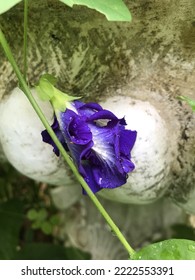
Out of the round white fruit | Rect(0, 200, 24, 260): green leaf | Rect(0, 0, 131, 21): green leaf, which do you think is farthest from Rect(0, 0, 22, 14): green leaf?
Rect(0, 200, 24, 260): green leaf

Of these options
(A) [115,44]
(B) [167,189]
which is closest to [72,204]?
(B) [167,189]

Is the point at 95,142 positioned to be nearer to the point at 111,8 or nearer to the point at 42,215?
the point at 111,8

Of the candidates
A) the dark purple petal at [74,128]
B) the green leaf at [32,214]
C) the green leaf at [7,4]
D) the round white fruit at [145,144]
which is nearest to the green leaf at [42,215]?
the green leaf at [32,214]

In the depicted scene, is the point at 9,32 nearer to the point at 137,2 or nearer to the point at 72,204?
the point at 137,2

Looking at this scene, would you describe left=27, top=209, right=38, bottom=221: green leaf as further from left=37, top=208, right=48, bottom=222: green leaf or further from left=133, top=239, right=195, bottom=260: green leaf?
left=133, top=239, right=195, bottom=260: green leaf

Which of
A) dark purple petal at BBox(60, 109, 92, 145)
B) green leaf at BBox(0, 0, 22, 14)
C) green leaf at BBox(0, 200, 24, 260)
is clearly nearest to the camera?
green leaf at BBox(0, 0, 22, 14)

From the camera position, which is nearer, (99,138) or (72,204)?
(99,138)
